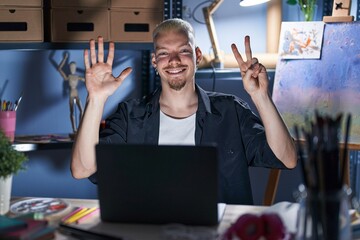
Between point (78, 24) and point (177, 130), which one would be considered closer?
point (177, 130)

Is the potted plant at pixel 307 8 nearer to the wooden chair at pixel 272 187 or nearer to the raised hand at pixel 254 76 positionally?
the wooden chair at pixel 272 187

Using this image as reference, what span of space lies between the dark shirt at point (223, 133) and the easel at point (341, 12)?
98 cm

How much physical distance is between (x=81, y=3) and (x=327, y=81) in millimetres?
1234

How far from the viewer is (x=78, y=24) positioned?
9.30 feet

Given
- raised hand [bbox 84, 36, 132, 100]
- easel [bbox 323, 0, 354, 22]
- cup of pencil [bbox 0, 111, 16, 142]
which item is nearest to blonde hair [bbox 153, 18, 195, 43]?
raised hand [bbox 84, 36, 132, 100]

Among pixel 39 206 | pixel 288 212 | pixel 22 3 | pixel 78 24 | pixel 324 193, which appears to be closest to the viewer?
pixel 324 193

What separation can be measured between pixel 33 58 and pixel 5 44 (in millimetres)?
355

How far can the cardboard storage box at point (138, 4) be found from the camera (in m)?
2.87

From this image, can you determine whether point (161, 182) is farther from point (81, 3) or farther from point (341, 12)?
point (341, 12)

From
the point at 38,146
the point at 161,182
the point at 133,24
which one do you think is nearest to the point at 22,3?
the point at 133,24

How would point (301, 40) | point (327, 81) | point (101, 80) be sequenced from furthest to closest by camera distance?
Result: point (301, 40)
point (327, 81)
point (101, 80)

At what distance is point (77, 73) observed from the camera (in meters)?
3.16

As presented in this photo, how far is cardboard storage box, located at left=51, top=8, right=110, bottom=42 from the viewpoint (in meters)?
2.79

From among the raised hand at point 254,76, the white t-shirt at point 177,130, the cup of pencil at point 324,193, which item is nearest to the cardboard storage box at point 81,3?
the white t-shirt at point 177,130
